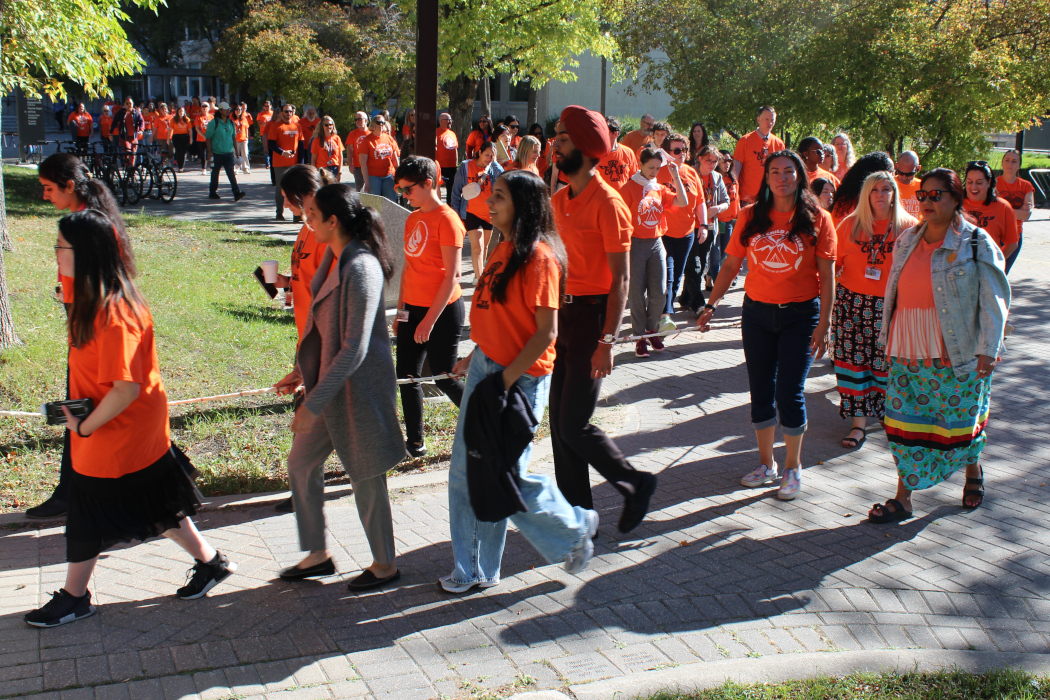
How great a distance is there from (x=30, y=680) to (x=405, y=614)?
4.81 ft

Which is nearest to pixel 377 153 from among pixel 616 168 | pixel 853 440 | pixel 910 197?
pixel 616 168

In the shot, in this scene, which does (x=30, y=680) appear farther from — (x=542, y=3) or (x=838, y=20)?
Answer: (x=542, y=3)

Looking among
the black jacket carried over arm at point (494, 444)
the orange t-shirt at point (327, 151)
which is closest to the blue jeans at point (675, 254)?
the black jacket carried over arm at point (494, 444)

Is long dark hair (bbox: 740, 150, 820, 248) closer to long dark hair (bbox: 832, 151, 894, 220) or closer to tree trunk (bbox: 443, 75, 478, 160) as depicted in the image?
long dark hair (bbox: 832, 151, 894, 220)

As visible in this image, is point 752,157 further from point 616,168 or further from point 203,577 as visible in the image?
point 203,577

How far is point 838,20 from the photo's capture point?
1864 cm

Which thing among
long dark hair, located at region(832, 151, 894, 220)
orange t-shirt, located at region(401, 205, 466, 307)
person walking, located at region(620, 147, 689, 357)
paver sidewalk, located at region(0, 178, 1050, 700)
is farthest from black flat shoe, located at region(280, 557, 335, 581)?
person walking, located at region(620, 147, 689, 357)

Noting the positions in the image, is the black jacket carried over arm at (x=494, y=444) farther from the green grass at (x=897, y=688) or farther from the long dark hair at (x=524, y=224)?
the green grass at (x=897, y=688)

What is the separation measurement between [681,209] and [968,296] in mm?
4594

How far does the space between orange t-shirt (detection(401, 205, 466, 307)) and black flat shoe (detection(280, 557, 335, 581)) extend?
1.93 metres

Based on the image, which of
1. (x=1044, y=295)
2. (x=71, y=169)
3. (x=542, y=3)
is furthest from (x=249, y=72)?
(x=71, y=169)

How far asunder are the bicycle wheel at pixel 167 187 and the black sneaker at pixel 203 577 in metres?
15.9

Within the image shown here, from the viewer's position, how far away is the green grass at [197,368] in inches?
221

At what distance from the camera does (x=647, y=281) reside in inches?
344
